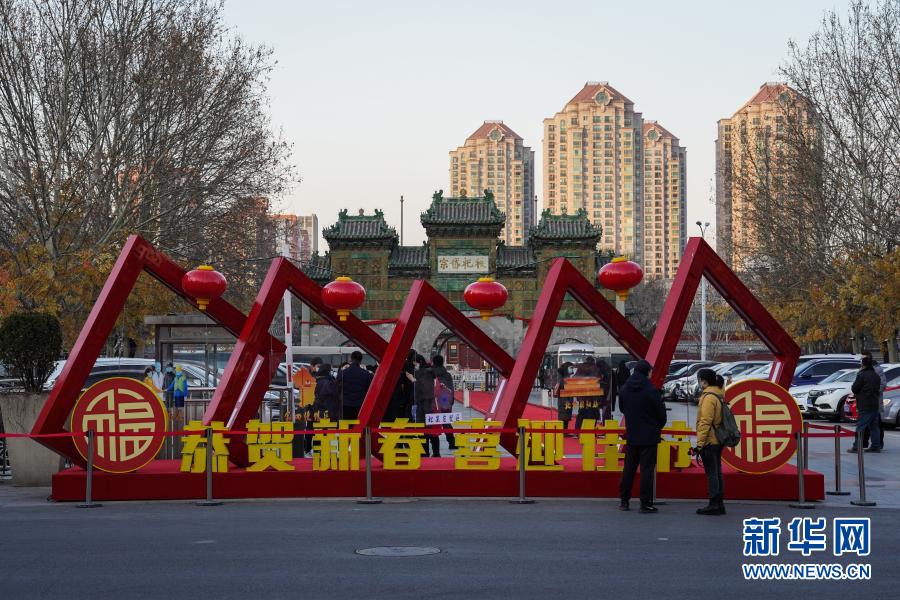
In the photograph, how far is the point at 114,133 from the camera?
2914 cm

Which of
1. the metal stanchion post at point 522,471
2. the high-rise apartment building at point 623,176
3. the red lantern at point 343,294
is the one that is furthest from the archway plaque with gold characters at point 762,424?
the high-rise apartment building at point 623,176

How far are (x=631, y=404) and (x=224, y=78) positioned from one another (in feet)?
68.5

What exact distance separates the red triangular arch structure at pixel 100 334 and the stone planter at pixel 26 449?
162 centimetres

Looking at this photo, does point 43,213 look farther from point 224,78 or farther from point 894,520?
point 894,520

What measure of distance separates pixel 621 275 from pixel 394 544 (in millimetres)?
5179

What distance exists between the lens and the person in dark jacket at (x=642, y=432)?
12359 millimetres

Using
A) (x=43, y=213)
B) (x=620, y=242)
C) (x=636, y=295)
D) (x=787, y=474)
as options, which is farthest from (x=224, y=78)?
(x=620, y=242)

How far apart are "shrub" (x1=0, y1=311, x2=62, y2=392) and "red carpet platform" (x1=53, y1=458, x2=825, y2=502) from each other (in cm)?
250

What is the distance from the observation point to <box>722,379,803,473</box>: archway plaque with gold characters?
13453 millimetres

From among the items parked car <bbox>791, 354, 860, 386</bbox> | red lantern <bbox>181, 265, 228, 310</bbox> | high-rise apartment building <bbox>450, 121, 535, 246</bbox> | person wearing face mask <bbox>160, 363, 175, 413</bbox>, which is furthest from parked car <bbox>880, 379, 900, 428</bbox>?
high-rise apartment building <bbox>450, 121, 535, 246</bbox>

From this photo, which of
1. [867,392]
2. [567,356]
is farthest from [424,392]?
[567,356]

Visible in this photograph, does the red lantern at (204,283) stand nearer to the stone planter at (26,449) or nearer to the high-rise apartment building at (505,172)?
the stone planter at (26,449)

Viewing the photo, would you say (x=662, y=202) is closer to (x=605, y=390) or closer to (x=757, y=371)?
(x=757, y=371)

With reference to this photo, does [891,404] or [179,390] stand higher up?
[179,390]
